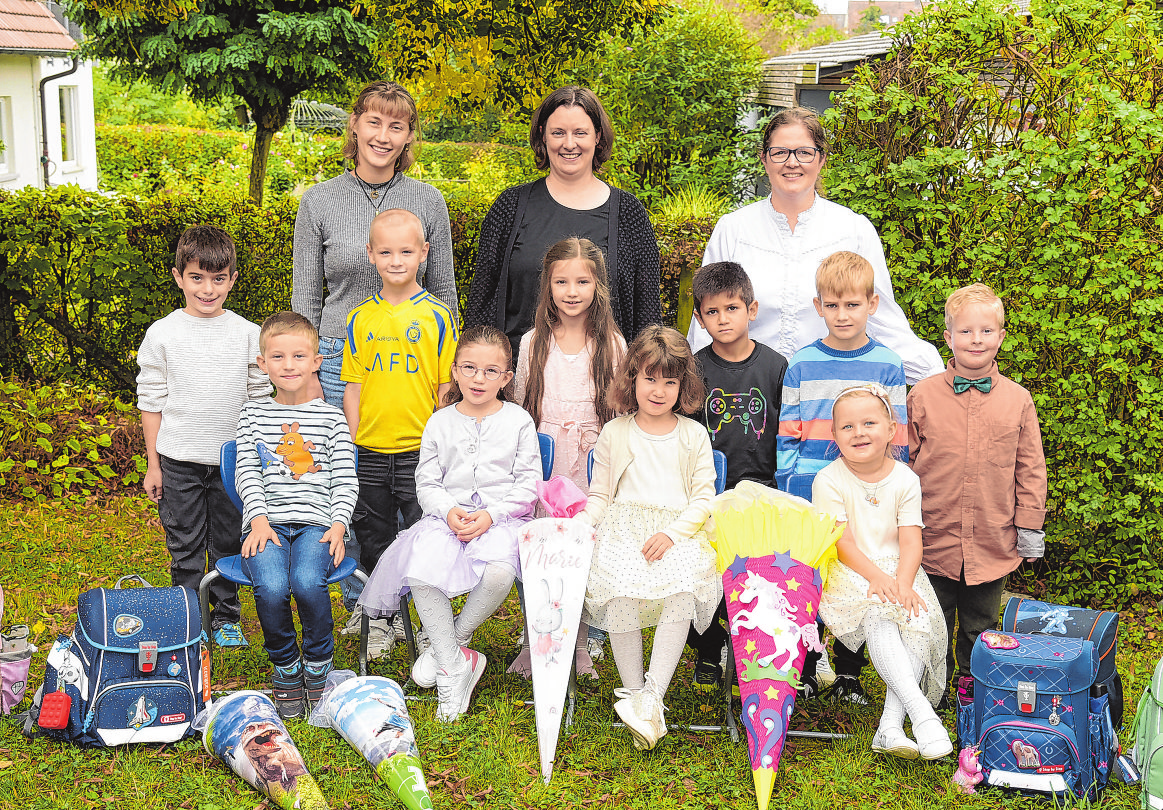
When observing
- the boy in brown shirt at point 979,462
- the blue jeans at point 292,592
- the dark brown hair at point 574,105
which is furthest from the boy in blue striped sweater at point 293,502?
the boy in brown shirt at point 979,462

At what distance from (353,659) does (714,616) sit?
1.43 metres

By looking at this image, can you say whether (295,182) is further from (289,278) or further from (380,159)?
(380,159)

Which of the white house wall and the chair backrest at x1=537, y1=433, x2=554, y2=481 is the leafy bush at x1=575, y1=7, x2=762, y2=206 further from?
the chair backrest at x1=537, y1=433, x2=554, y2=481

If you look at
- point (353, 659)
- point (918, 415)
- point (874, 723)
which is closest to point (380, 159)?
point (353, 659)

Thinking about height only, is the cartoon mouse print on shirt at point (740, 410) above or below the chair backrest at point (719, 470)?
above

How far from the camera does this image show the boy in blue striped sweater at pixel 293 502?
11.6 feet

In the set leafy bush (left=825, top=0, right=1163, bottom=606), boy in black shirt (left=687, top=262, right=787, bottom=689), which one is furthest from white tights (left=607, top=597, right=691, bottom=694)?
leafy bush (left=825, top=0, right=1163, bottom=606)

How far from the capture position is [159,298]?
6344 millimetres

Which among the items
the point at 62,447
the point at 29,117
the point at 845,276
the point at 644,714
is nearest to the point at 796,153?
the point at 845,276

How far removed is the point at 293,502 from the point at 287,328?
0.63 metres

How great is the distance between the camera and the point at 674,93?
15289 mm

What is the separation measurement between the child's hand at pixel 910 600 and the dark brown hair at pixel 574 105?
78.2 inches

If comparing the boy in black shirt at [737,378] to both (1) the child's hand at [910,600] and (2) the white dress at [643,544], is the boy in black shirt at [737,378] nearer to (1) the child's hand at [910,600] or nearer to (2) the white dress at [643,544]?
(2) the white dress at [643,544]

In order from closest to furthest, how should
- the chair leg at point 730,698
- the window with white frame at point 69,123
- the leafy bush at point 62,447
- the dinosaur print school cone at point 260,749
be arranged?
the dinosaur print school cone at point 260,749, the chair leg at point 730,698, the leafy bush at point 62,447, the window with white frame at point 69,123
